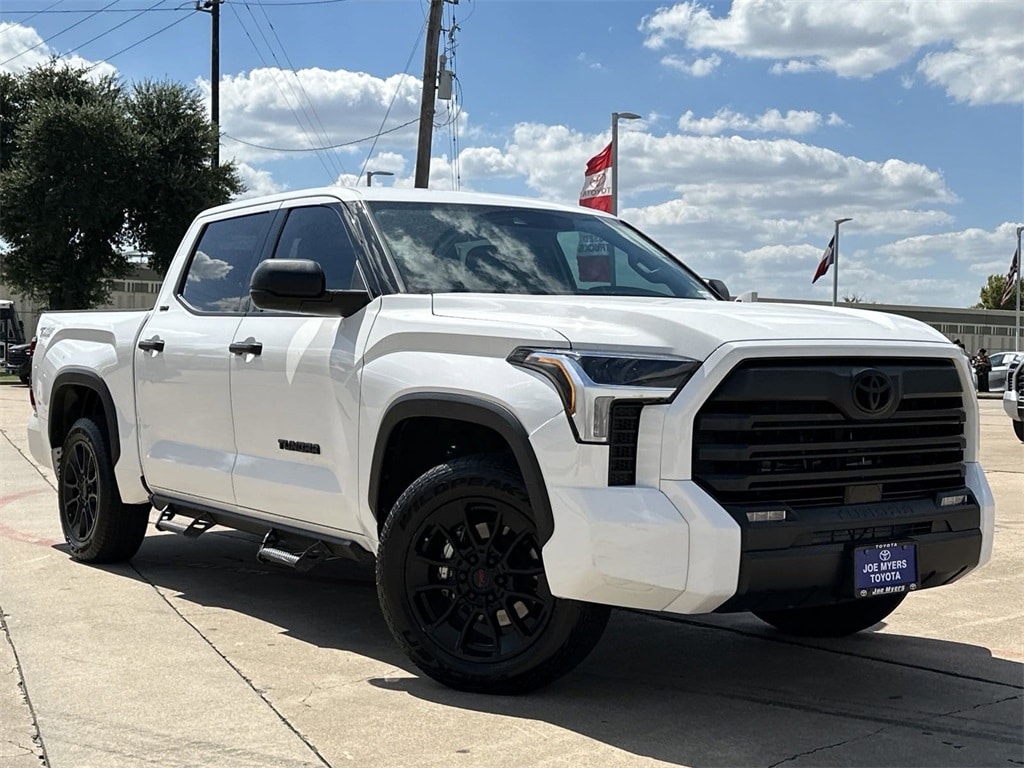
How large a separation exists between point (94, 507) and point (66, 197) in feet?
95.8

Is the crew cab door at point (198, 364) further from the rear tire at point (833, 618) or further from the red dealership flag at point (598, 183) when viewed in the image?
the red dealership flag at point (598, 183)

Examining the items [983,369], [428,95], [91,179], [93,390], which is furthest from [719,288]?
[983,369]

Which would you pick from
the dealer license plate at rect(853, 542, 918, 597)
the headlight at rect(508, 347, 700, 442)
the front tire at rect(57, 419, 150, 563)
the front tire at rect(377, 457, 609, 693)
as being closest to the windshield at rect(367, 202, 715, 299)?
the front tire at rect(377, 457, 609, 693)

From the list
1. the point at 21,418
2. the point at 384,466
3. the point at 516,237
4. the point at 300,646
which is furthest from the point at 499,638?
the point at 21,418

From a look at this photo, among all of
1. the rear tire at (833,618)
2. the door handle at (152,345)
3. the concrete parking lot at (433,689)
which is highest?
the door handle at (152,345)

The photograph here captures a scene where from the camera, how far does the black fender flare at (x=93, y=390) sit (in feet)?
23.4

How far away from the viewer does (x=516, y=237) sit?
19.2 ft

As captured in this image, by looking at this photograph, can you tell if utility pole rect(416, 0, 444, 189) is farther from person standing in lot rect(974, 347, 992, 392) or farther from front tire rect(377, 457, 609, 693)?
person standing in lot rect(974, 347, 992, 392)

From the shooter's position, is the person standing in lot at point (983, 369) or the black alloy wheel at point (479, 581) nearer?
the black alloy wheel at point (479, 581)

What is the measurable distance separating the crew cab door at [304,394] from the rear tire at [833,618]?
1.93 metres

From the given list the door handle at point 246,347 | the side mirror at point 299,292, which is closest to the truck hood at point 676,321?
the side mirror at point 299,292

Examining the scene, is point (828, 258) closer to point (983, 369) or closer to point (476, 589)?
point (983, 369)

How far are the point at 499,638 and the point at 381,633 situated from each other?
130cm

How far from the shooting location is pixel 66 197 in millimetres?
34438
